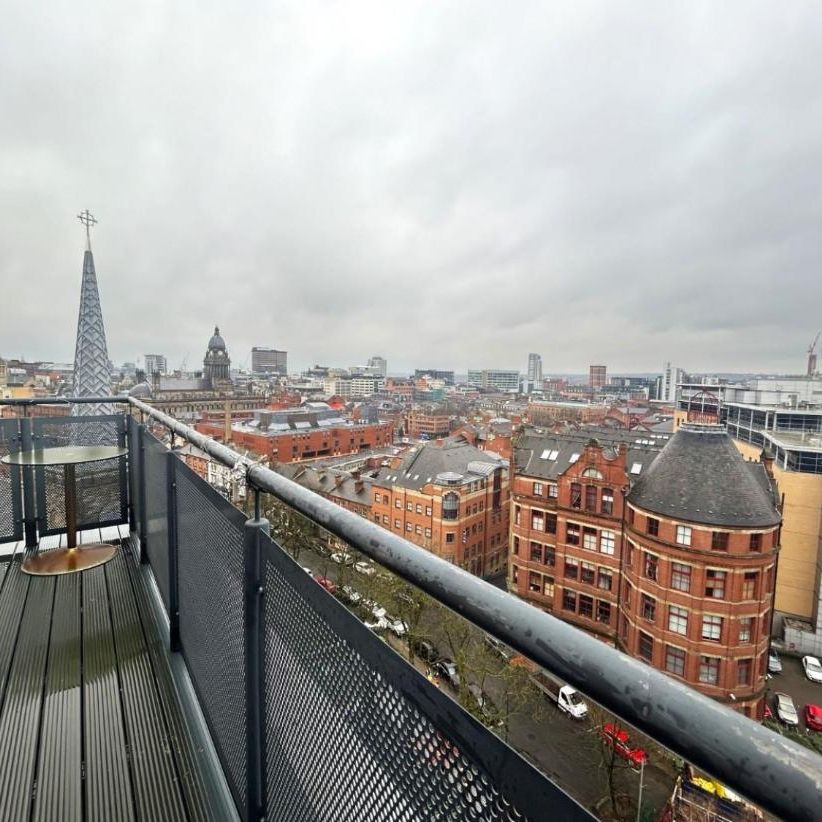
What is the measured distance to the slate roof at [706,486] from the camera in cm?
1416

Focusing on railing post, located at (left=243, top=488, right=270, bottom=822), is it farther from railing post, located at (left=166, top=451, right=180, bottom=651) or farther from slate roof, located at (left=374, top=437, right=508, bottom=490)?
slate roof, located at (left=374, top=437, right=508, bottom=490)

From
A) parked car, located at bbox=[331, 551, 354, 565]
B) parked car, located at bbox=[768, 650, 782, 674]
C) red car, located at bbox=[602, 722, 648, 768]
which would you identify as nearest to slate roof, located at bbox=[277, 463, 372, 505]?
parked car, located at bbox=[331, 551, 354, 565]

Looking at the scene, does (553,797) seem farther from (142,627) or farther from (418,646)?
(418,646)

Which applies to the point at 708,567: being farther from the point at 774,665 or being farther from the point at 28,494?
the point at 28,494

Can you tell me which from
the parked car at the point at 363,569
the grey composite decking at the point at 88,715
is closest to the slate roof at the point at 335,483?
the parked car at the point at 363,569

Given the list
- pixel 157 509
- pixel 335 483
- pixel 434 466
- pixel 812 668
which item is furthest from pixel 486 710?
pixel 335 483

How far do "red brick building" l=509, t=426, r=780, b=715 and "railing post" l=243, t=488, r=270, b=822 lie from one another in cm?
1423

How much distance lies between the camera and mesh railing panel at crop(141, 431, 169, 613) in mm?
3314

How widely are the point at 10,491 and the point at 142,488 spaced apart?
138 centimetres

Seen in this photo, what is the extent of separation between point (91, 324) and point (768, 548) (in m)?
30.0

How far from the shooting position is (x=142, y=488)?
4.14 metres

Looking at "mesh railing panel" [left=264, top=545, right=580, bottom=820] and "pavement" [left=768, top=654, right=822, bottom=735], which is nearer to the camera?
"mesh railing panel" [left=264, top=545, right=580, bottom=820]

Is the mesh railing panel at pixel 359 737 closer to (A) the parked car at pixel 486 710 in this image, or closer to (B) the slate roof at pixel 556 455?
(A) the parked car at pixel 486 710

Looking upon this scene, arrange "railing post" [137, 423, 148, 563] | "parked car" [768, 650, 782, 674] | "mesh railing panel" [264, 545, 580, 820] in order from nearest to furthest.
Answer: "mesh railing panel" [264, 545, 580, 820]
"railing post" [137, 423, 148, 563]
"parked car" [768, 650, 782, 674]
